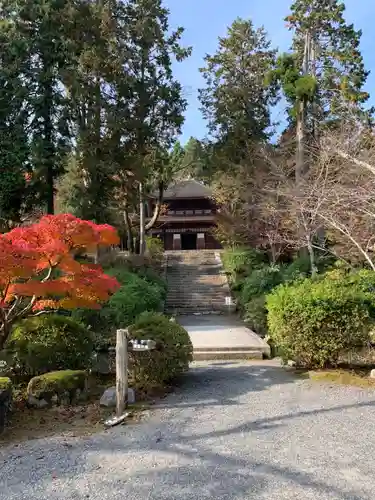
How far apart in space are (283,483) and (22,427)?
3.05 metres

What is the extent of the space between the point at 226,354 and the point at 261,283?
644 centimetres

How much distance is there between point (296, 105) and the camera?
653 inches

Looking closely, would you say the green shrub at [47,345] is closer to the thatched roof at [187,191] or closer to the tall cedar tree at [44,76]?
the tall cedar tree at [44,76]

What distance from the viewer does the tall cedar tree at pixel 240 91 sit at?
20391 millimetres

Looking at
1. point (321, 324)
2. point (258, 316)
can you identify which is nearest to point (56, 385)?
point (321, 324)

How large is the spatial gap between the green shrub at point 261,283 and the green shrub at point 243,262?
7.71 ft

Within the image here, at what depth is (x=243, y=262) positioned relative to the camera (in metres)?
18.5

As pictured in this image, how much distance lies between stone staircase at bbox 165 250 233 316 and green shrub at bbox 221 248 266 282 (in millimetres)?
740

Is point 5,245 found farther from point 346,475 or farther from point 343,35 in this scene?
point 343,35

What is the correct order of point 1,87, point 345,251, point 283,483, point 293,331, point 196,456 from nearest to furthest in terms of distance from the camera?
1. point 283,483
2. point 196,456
3. point 293,331
4. point 345,251
5. point 1,87

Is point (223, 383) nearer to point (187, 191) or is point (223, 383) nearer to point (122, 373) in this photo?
point (122, 373)

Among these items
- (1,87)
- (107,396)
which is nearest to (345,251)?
(107,396)

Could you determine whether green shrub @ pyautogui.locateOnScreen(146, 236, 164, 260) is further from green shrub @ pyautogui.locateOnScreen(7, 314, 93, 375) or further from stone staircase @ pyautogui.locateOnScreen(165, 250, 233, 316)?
green shrub @ pyautogui.locateOnScreen(7, 314, 93, 375)

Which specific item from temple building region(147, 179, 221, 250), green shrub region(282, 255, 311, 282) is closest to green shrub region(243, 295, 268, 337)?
green shrub region(282, 255, 311, 282)
